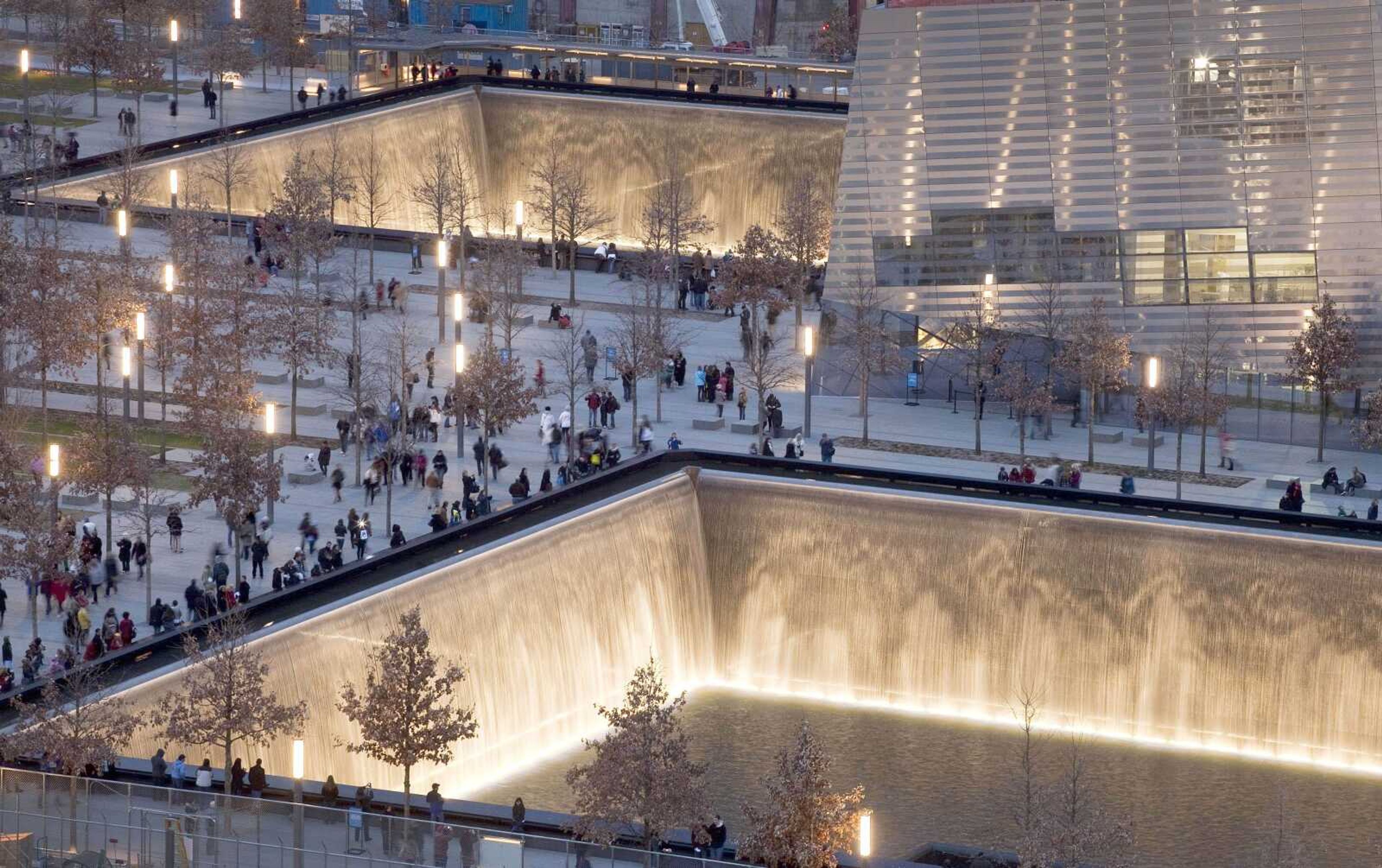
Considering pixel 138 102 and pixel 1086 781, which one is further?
pixel 138 102

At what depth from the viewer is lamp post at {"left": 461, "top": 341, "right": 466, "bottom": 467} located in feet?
222

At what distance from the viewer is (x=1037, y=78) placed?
77375 mm

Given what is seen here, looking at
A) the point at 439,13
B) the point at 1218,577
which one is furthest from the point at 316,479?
the point at 439,13

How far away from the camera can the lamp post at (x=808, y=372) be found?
71.1 meters

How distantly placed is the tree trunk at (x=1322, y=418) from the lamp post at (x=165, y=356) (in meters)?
26.1

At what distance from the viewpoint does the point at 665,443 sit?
71.1 m

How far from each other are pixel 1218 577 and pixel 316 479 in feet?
61.2

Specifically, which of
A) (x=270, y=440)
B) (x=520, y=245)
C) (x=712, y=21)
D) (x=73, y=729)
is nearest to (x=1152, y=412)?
(x=520, y=245)

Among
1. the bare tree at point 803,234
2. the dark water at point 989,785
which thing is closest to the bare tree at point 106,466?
the dark water at point 989,785

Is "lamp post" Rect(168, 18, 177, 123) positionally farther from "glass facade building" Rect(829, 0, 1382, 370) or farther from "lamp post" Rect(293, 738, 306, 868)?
"lamp post" Rect(293, 738, 306, 868)

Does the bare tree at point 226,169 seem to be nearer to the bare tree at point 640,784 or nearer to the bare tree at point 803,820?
the bare tree at point 640,784

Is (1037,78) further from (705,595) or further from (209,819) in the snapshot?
(209,819)

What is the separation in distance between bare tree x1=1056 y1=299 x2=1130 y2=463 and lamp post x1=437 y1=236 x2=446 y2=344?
15179 millimetres

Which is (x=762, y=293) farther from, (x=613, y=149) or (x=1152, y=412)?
(x=613, y=149)
